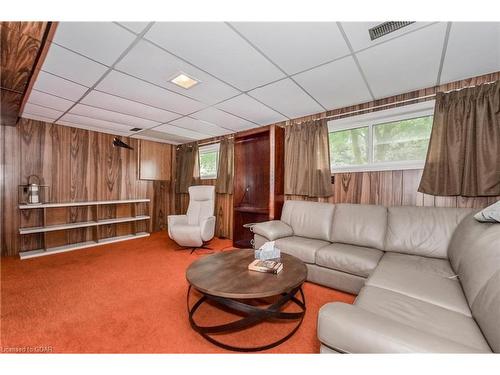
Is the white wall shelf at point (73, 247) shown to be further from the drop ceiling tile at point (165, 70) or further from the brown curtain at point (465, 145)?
the brown curtain at point (465, 145)

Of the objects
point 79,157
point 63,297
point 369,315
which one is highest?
point 79,157

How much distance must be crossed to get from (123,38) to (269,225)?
2313 mm

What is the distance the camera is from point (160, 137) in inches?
182

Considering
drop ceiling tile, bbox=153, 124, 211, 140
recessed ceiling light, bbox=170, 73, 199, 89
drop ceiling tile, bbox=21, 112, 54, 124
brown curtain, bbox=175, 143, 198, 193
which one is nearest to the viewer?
recessed ceiling light, bbox=170, 73, 199, 89

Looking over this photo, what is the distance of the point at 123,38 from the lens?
1506mm

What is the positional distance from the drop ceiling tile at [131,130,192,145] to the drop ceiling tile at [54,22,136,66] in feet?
8.32

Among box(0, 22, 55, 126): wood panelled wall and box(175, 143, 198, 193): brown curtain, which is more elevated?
box(0, 22, 55, 126): wood panelled wall

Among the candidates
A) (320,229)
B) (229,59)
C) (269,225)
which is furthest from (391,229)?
(229,59)

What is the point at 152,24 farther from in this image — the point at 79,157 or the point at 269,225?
the point at 79,157

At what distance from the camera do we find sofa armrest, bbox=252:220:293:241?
259 cm

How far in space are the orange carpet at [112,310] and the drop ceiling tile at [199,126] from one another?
87.3 inches

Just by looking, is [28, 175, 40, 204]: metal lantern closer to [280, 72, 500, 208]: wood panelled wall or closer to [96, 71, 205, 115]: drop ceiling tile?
[96, 71, 205, 115]: drop ceiling tile

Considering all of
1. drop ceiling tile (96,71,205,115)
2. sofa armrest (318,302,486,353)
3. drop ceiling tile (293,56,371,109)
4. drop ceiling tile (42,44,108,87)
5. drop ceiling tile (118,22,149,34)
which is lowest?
sofa armrest (318,302,486,353)

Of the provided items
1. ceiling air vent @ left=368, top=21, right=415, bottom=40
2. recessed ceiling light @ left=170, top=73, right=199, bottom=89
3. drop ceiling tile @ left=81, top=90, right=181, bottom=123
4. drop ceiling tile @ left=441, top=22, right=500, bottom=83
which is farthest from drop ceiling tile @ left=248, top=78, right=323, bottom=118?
drop ceiling tile @ left=81, top=90, right=181, bottom=123
